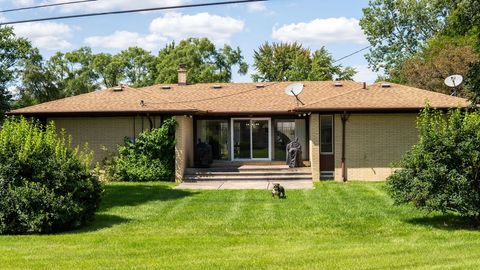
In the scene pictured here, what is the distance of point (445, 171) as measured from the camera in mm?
11398

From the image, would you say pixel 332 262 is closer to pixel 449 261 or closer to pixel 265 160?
pixel 449 261

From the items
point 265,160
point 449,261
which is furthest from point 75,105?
point 449,261

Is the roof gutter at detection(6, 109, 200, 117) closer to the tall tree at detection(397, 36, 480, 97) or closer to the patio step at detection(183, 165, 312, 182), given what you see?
the patio step at detection(183, 165, 312, 182)

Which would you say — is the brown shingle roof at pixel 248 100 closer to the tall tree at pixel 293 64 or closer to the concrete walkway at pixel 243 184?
the concrete walkway at pixel 243 184

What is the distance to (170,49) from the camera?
59625 mm

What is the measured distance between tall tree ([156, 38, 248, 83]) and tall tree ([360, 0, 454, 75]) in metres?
14.5

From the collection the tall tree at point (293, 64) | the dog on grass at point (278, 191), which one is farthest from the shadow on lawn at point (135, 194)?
the tall tree at point (293, 64)

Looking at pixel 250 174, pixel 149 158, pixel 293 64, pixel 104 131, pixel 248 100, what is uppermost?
pixel 293 64

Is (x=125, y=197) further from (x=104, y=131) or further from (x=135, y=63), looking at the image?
(x=135, y=63)

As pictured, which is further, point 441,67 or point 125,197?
point 441,67

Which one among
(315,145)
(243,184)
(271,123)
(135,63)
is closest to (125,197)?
(243,184)

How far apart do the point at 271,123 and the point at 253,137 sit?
100 centimetres

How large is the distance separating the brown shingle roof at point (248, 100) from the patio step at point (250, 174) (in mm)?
2323

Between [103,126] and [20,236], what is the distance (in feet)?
38.7
